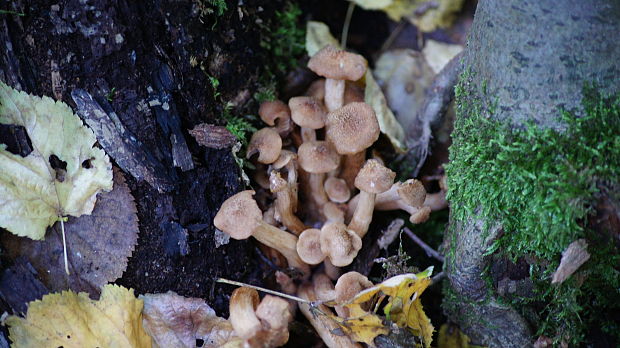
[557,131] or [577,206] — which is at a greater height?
[557,131]

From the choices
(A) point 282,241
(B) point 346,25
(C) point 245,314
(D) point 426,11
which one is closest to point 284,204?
(A) point 282,241

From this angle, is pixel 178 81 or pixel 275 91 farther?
pixel 275 91

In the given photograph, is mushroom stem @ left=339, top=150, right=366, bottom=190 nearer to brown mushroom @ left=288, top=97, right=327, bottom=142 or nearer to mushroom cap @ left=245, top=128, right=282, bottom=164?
brown mushroom @ left=288, top=97, right=327, bottom=142

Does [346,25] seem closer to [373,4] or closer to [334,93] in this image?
[373,4]

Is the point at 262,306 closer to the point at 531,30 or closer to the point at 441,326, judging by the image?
the point at 441,326

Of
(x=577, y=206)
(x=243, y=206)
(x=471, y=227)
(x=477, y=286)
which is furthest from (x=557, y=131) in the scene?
(x=243, y=206)

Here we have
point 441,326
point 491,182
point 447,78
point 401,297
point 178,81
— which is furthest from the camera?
point 447,78

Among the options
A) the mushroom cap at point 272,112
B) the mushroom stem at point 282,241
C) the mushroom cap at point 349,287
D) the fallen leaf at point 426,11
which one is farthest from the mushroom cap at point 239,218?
the fallen leaf at point 426,11
